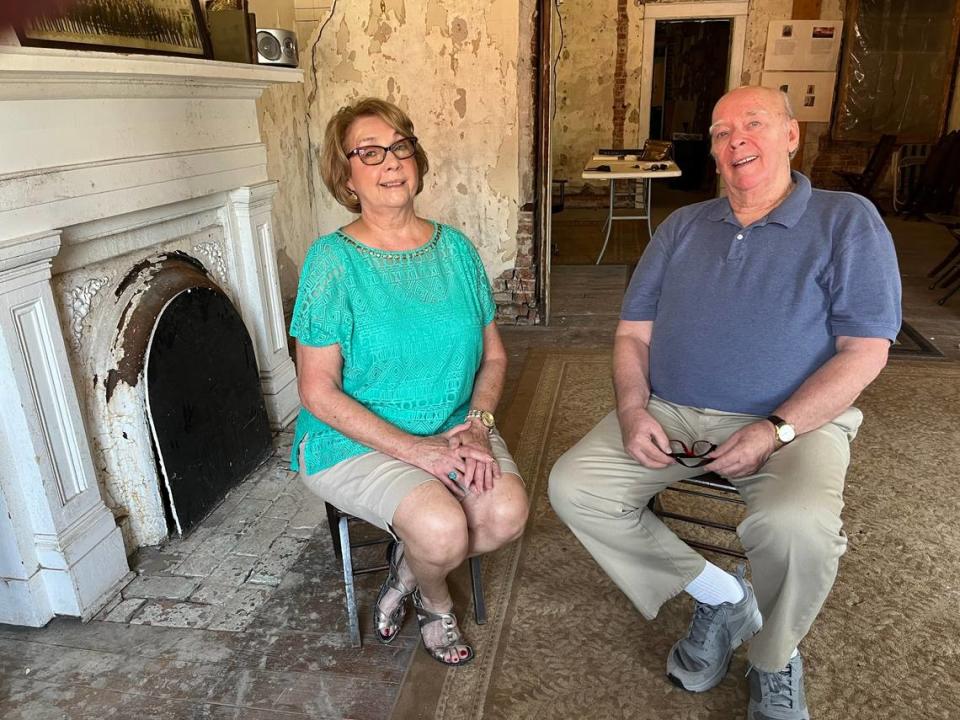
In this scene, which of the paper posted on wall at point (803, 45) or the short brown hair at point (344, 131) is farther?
the paper posted on wall at point (803, 45)

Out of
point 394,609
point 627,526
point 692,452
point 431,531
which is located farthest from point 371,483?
point 692,452

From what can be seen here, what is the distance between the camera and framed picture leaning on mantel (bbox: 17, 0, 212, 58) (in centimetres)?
199

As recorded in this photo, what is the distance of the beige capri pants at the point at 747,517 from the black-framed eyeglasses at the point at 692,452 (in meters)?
0.02

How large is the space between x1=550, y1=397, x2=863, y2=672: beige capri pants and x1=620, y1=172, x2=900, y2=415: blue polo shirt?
0.10 meters

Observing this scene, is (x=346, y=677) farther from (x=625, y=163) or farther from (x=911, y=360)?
(x=625, y=163)

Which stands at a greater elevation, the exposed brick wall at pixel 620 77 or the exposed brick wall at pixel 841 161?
the exposed brick wall at pixel 620 77

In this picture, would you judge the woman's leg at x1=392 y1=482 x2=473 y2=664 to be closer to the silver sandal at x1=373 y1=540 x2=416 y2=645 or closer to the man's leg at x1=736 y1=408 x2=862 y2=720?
the silver sandal at x1=373 y1=540 x2=416 y2=645

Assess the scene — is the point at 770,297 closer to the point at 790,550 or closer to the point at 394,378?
the point at 790,550

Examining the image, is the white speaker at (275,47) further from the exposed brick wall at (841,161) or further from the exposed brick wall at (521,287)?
the exposed brick wall at (841,161)

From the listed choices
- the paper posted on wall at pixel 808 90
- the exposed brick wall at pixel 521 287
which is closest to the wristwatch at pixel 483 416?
the exposed brick wall at pixel 521 287

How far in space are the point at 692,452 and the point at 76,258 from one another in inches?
71.0

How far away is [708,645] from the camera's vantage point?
176 centimetres

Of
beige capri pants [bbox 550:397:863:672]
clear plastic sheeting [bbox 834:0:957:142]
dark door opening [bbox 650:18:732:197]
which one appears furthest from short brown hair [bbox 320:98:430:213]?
dark door opening [bbox 650:18:732:197]

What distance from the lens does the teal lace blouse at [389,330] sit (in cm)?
179
